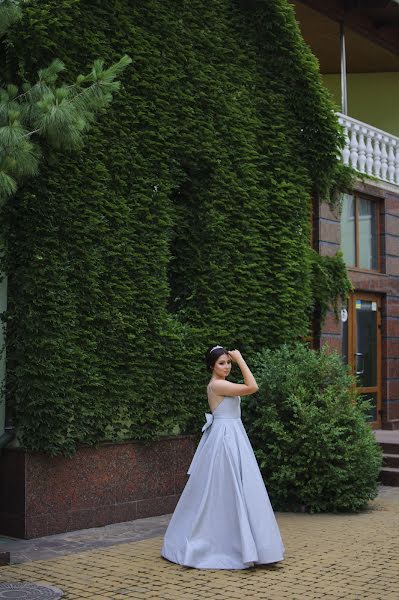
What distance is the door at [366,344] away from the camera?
45.3 feet

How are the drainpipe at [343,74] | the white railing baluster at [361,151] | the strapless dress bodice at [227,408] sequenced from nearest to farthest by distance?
the strapless dress bodice at [227,408] → the white railing baluster at [361,151] → the drainpipe at [343,74]

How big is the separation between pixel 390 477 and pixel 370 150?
5736mm

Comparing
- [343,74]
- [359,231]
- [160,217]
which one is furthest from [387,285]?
[160,217]

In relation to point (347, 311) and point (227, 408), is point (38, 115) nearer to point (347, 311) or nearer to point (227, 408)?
point (227, 408)

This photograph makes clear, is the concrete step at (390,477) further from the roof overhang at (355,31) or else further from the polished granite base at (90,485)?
the roof overhang at (355,31)

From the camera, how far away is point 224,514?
6.88 meters

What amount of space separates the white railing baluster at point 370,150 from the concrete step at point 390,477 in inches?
197

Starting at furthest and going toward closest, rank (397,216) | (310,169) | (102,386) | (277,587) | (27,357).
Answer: (397,216) < (310,169) < (102,386) < (27,357) < (277,587)

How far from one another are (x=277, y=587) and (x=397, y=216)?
9.81 m

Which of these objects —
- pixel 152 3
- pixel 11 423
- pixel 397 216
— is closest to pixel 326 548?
pixel 11 423

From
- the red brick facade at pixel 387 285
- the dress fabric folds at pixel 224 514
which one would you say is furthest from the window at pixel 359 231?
the dress fabric folds at pixel 224 514

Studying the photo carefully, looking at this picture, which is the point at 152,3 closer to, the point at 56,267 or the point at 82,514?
the point at 56,267

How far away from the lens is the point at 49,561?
284 inches

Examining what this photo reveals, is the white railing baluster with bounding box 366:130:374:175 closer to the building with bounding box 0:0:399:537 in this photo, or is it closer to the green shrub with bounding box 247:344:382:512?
the building with bounding box 0:0:399:537
